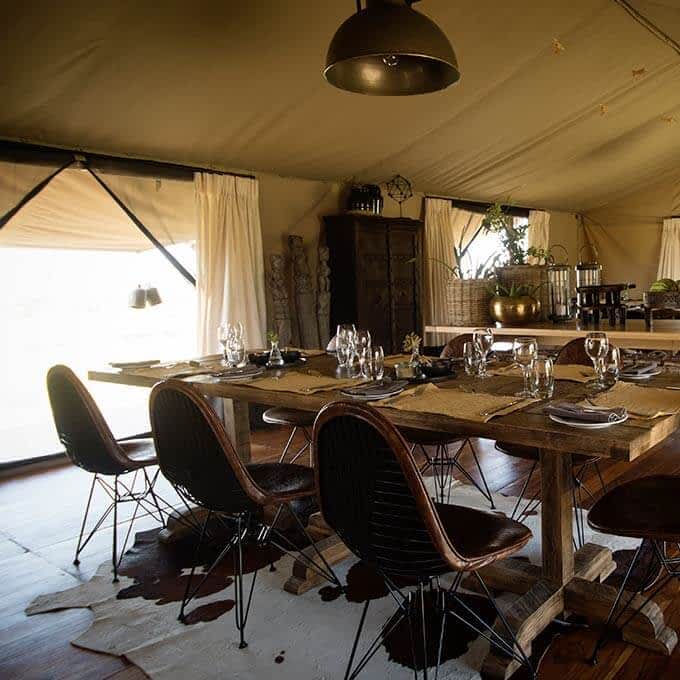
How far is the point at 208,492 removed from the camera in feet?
6.75

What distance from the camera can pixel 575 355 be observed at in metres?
2.96

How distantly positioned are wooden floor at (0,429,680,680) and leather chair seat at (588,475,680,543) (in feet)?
1.50

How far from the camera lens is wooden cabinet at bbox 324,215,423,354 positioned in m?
5.73

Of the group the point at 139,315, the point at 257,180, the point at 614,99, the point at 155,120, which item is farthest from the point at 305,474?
the point at 139,315

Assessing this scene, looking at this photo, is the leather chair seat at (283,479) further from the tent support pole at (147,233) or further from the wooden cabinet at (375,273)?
the wooden cabinet at (375,273)

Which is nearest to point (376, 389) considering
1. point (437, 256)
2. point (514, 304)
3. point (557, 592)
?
point (557, 592)

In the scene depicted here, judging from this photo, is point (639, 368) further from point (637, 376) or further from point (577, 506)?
point (577, 506)

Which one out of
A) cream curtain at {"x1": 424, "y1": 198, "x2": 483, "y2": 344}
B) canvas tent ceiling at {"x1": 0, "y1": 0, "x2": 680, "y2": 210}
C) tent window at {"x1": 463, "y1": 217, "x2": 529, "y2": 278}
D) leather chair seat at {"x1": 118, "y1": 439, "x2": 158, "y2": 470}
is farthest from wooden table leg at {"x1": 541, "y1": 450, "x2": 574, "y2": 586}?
tent window at {"x1": 463, "y1": 217, "x2": 529, "y2": 278}

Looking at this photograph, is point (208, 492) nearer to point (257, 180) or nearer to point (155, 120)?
point (155, 120)

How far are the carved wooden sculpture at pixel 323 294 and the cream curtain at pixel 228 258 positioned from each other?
0.63m

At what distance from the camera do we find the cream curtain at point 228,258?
4965mm

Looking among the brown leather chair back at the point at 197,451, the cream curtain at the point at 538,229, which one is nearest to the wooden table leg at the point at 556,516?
the brown leather chair back at the point at 197,451

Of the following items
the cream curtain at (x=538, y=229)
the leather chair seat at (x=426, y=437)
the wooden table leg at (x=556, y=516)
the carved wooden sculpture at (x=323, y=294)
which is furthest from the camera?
the cream curtain at (x=538, y=229)

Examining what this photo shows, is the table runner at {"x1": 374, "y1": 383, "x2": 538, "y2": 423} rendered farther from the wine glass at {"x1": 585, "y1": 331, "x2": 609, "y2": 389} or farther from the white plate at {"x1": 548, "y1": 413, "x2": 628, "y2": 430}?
the wine glass at {"x1": 585, "y1": 331, "x2": 609, "y2": 389}
